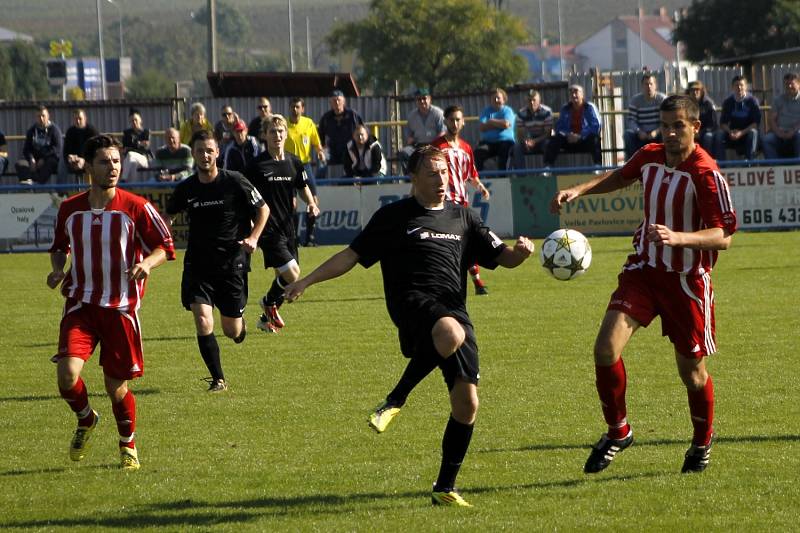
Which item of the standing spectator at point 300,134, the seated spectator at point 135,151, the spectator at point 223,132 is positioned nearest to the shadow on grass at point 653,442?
the standing spectator at point 300,134

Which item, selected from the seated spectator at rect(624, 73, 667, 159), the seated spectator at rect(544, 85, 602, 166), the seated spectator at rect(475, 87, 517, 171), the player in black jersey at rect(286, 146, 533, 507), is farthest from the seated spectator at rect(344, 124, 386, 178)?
the player in black jersey at rect(286, 146, 533, 507)

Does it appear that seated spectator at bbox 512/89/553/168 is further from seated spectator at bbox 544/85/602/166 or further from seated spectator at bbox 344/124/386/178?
seated spectator at bbox 344/124/386/178

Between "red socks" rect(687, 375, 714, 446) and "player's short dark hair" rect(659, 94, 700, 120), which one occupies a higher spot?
"player's short dark hair" rect(659, 94, 700, 120)

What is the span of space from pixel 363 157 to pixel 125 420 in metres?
14.5

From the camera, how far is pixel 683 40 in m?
79.7

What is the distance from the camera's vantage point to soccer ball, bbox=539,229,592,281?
7957 mm

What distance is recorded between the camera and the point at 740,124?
21.6m

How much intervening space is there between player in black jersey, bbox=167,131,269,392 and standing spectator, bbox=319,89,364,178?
12042 millimetres

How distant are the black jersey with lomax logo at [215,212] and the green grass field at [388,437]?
3.16 feet

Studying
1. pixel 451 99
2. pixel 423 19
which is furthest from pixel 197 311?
pixel 423 19

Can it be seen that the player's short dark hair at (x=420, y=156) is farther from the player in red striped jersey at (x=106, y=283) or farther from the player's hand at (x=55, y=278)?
the player's hand at (x=55, y=278)

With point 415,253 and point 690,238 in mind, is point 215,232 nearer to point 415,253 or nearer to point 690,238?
point 415,253

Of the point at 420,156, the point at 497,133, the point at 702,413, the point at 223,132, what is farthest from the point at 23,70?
the point at 702,413

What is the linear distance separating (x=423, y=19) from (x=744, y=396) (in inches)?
2807
